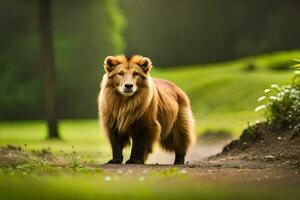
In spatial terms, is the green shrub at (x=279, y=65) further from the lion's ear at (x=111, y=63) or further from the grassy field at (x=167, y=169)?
the lion's ear at (x=111, y=63)

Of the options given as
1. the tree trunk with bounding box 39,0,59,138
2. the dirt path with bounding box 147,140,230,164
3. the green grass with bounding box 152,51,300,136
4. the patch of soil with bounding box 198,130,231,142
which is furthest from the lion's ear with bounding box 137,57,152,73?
the tree trunk with bounding box 39,0,59,138

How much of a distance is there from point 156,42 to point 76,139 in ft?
43.9

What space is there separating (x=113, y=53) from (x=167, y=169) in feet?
42.8

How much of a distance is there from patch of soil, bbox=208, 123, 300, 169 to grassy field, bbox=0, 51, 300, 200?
171 centimetres

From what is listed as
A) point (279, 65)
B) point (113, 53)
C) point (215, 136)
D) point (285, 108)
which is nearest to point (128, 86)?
point (285, 108)

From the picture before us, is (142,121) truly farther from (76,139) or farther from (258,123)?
(76,139)

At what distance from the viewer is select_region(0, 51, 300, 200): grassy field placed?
6.78 m

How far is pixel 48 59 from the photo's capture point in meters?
19.0

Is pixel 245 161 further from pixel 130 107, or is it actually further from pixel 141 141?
pixel 130 107

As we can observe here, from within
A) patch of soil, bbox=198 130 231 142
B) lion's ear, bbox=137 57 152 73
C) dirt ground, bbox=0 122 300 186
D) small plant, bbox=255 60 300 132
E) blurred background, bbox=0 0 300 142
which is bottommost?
dirt ground, bbox=0 122 300 186

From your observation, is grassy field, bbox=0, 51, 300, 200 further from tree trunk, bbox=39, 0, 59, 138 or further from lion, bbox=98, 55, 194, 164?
lion, bbox=98, 55, 194, 164

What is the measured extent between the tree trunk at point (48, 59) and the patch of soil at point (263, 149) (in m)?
6.96

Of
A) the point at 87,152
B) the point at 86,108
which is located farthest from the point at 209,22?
the point at 87,152

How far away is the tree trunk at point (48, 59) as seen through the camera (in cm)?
1892
